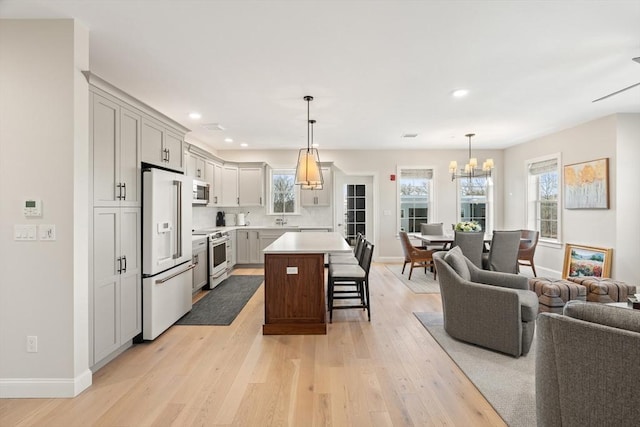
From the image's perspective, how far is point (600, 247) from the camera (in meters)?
4.85

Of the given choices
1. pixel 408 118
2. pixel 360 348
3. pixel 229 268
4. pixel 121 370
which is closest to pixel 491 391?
pixel 360 348

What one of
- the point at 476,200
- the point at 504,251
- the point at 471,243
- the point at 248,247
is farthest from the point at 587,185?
the point at 248,247

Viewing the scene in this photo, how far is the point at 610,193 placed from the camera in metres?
4.70

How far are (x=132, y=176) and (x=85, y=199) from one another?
0.62 m

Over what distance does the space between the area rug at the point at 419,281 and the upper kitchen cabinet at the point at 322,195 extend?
80.7 inches

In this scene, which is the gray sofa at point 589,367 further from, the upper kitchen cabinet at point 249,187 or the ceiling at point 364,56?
the upper kitchen cabinet at point 249,187

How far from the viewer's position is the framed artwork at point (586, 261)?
15.4 feet

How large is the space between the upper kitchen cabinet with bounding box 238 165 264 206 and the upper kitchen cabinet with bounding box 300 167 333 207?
1.01 meters

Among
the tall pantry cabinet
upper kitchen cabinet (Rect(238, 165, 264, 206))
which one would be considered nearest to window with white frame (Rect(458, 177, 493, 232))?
upper kitchen cabinet (Rect(238, 165, 264, 206))

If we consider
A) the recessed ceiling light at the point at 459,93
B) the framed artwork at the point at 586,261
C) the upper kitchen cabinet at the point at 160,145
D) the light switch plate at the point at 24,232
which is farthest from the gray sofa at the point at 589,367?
the framed artwork at the point at 586,261

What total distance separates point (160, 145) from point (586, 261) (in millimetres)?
6456

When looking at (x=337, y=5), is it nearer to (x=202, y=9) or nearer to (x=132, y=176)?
(x=202, y=9)

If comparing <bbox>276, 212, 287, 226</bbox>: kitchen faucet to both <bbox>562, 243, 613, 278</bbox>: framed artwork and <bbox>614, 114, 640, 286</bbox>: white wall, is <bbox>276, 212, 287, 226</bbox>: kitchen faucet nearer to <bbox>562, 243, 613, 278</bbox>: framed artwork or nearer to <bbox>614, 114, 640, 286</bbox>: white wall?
<bbox>562, 243, 613, 278</bbox>: framed artwork

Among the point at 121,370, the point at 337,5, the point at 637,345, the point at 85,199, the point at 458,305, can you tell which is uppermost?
the point at 337,5
